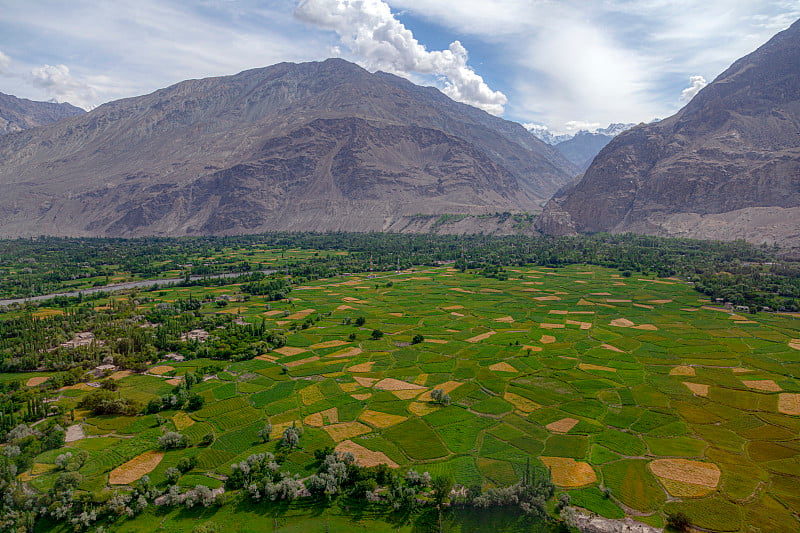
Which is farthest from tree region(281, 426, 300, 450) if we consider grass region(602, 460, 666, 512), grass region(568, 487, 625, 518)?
grass region(602, 460, 666, 512)

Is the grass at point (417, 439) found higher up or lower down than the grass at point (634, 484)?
lower down

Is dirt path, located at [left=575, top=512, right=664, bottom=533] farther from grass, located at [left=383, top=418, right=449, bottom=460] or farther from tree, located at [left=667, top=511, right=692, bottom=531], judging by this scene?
grass, located at [left=383, top=418, right=449, bottom=460]

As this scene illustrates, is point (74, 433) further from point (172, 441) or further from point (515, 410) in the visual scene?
point (515, 410)

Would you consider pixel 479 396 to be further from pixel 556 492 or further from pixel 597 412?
pixel 556 492

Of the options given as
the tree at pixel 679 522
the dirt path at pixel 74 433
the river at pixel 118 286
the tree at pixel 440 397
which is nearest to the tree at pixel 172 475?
the dirt path at pixel 74 433

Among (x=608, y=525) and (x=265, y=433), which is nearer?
(x=608, y=525)

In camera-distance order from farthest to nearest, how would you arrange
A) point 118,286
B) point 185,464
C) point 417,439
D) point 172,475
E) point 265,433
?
point 118,286 < point 265,433 < point 417,439 < point 185,464 < point 172,475

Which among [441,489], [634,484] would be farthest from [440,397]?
[634,484]

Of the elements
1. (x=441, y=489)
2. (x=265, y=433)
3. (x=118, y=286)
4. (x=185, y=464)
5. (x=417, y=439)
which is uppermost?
(x=118, y=286)

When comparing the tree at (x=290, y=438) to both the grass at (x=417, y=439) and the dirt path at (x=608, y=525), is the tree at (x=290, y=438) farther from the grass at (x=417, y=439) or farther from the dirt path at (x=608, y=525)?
the dirt path at (x=608, y=525)
